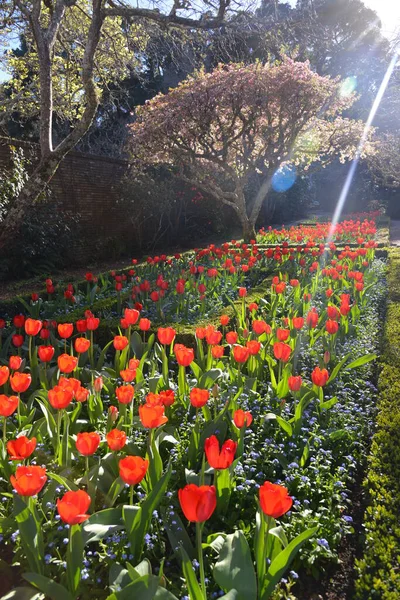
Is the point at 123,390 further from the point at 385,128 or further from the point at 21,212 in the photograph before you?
the point at 385,128

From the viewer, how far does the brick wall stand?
10.6 m

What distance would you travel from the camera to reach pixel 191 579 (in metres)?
1.23

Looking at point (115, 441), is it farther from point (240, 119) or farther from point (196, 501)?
point (240, 119)

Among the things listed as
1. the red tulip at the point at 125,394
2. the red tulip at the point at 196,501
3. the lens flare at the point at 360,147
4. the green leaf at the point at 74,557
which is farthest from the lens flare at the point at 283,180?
the red tulip at the point at 196,501

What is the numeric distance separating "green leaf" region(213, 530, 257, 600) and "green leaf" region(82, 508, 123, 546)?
39 cm

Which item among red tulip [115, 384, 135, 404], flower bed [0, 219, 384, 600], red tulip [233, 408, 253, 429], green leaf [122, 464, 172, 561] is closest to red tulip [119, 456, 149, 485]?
flower bed [0, 219, 384, 600]

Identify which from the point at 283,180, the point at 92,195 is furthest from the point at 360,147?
the point at 283,180

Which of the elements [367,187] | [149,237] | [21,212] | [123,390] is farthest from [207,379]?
[367,187]

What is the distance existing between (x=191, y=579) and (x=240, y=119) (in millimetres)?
12583

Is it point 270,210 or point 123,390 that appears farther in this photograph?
point 270,210

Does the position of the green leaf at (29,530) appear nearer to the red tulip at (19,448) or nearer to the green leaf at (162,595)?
the red tulip at (19,448)

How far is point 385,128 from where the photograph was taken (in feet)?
82.9

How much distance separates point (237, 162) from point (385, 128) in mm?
14058

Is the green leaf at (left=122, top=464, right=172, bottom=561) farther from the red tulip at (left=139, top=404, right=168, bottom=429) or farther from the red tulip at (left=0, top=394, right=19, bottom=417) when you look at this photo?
the red tulip at (left=0, top=394, right=19, bottom=417)
